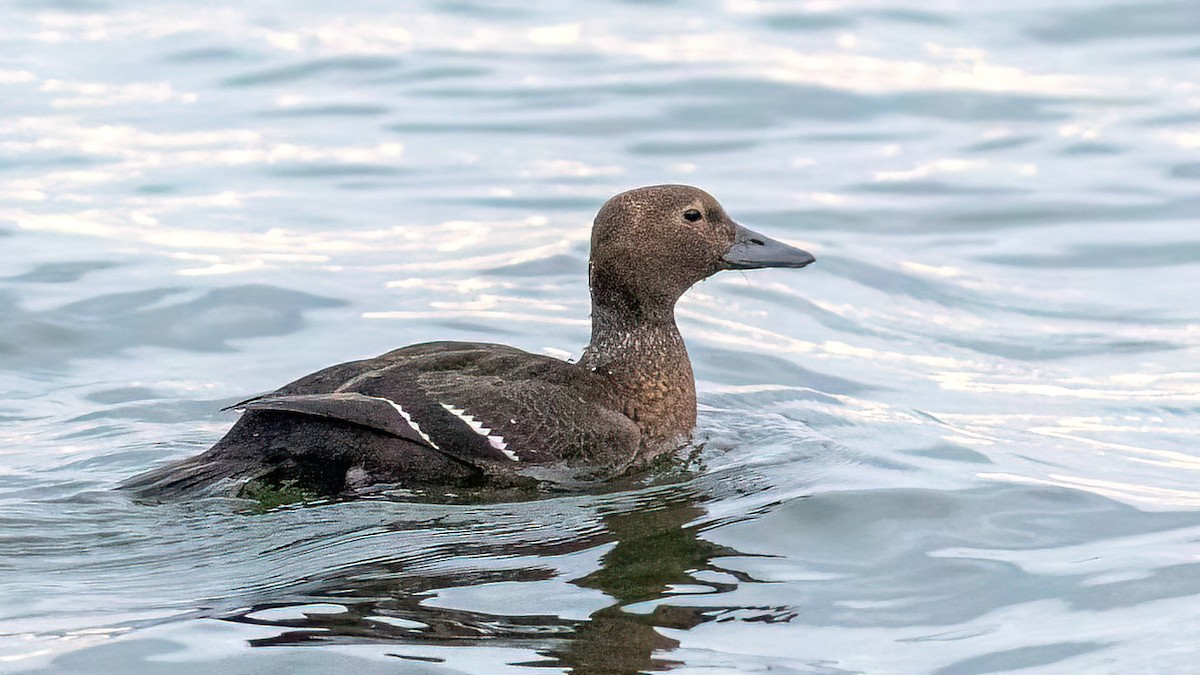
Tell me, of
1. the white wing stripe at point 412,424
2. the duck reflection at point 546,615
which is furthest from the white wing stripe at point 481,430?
the duck reflection at point 546,615

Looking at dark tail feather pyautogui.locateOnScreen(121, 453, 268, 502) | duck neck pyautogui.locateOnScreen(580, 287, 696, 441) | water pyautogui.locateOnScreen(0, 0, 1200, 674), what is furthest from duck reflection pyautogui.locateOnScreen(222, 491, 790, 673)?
duck neck pyautogui.locateOnScreen(580, 287, 696, 441)

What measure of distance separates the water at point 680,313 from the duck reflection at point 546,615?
0.02 meters

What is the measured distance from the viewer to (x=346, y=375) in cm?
698

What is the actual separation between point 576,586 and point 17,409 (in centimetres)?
381

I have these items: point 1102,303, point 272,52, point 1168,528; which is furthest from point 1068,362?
point 272,52

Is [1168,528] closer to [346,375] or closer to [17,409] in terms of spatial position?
[346,375]

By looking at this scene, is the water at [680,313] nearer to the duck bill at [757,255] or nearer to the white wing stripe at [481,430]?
the white wing stripe at [481,430]

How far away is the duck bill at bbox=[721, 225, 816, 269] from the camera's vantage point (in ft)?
25.1

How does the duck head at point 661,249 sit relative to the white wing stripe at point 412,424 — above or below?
above

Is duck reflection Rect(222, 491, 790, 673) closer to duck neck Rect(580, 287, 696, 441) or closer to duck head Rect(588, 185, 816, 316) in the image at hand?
duck neck Rect(580, 287, 696, 441)

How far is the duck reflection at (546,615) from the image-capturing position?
5.09 metres

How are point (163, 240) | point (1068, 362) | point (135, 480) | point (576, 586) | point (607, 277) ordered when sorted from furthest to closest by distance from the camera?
point (163, 240) < point (1068, 362) < point (607, 277) < point (135, 480) < point (576, 586)

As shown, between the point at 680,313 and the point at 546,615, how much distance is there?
16.6 ft

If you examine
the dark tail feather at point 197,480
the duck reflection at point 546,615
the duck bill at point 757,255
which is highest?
the duck bill at point 757,255
